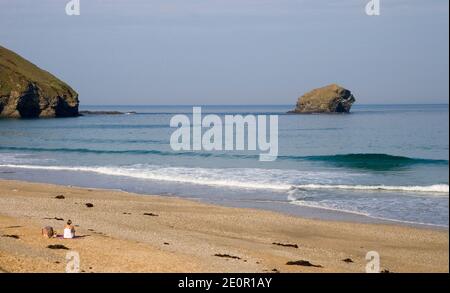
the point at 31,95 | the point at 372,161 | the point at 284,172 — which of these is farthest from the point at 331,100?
the point at 284,172

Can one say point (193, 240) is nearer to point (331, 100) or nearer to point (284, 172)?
point (284, 172)

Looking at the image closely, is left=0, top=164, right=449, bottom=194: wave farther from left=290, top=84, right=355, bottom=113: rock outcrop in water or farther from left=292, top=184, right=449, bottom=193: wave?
left=290, top=84, right=355, bottom=113: rock outcrop in water

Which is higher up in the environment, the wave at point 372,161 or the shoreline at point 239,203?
the shoreline at point 239,203

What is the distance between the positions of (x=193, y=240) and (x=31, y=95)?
118 m

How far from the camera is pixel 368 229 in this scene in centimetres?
1825

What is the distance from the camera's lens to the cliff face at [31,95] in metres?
123

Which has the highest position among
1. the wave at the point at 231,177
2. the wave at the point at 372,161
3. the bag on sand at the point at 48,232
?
the bag on sand at the point at 48,232

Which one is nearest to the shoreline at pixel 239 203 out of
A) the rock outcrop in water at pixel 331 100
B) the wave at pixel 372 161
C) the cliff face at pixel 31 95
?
the wave at pixel 372 161

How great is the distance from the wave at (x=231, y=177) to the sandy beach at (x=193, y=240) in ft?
22.5

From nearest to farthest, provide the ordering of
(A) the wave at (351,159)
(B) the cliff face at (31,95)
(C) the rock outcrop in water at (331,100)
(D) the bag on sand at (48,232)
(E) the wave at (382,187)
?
(D) the bag on sand at (48,232) < (E) the wave at (382,187) < (A) the wave at (351,159) < (B) the cliff face at (31,95) < (C) the rock outcrop in water at (331,100)

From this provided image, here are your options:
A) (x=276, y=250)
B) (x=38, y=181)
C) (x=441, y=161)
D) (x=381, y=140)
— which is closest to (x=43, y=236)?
(x=276, y=250)

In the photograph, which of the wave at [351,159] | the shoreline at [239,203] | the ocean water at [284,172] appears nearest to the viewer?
the shoreline at [239,203]

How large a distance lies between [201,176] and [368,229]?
52.9ft

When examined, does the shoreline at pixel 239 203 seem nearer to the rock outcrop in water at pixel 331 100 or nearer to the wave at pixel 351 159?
the wave at pixel 351 159
